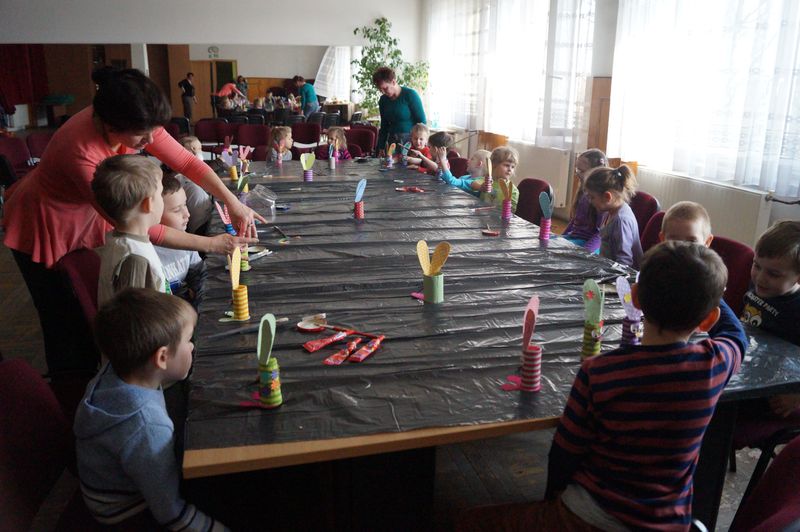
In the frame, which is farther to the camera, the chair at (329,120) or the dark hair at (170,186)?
the chair at (329,120)

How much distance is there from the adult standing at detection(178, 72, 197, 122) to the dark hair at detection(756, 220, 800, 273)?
36.4 feet

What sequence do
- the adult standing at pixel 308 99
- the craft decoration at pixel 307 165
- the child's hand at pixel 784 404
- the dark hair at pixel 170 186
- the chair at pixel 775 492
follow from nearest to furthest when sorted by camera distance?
the chair at pixel 775 492, the child's hand at pixel 784 404, the dark hair at pixel 170 186, the craft decoration at pixel 307 165, the adult standing at pixel 308 99

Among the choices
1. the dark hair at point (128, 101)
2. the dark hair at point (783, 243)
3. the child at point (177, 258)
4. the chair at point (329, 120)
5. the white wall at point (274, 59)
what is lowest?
the child at point (177, 258)

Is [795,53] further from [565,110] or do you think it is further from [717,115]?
[565,110]

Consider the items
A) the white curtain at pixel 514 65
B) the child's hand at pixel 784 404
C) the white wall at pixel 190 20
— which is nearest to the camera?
the child's hand at pixel 784 404

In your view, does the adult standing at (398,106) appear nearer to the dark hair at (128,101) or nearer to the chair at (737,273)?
the dark hair at (128,101)

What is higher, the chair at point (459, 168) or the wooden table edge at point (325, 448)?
the chair at point (459, 168)

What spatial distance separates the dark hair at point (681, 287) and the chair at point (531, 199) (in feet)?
8.16

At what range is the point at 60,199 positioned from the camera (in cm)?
223

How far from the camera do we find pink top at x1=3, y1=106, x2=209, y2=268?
2.15 metres

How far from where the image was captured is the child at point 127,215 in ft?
6.00

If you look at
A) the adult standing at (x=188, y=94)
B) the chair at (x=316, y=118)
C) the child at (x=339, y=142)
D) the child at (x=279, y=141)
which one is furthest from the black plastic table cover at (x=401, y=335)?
the adult standing at (x=188, y=94)

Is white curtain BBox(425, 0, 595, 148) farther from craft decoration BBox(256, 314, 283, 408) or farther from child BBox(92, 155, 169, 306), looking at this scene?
craft decoration BBox(256, 314, 283, 408)

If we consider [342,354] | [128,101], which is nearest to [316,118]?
[128,101]
